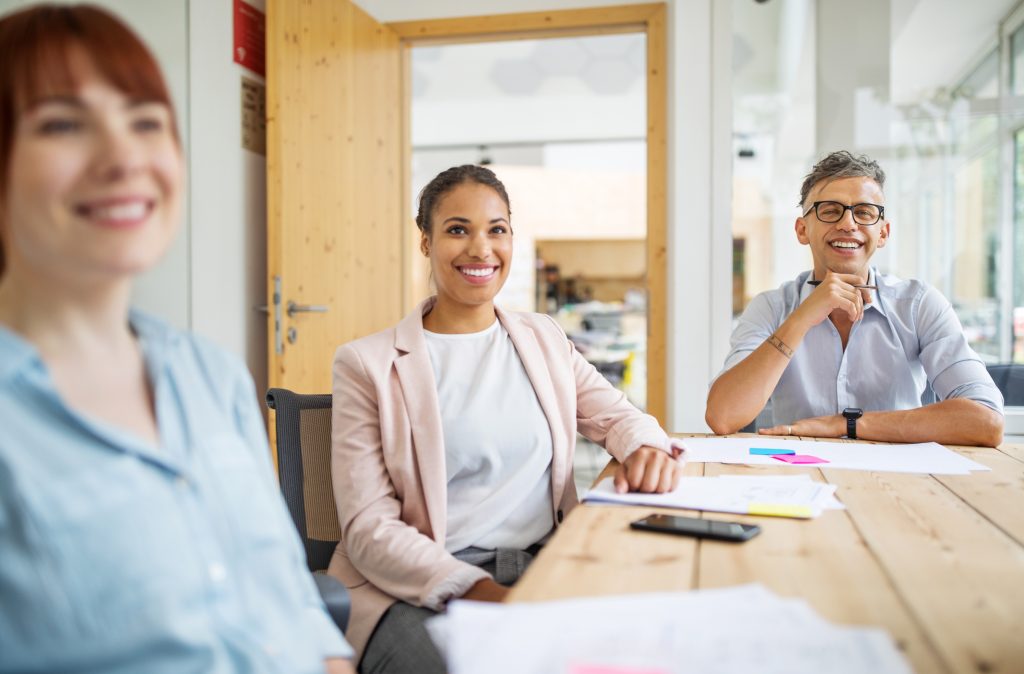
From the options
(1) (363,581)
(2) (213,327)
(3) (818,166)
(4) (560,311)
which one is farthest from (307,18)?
(4) (560,311)

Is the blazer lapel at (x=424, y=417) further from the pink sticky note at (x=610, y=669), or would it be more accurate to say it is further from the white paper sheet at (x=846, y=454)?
the pink sticky note at (x=610, y=669)

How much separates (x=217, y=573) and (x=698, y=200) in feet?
10.3

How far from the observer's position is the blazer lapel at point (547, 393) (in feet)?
5.27

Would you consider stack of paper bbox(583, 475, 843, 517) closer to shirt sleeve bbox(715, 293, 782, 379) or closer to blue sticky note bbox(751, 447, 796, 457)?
blue sticky note bbox(751, 447, 796, 457)

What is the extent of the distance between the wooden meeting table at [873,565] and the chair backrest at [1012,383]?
2.02 meters

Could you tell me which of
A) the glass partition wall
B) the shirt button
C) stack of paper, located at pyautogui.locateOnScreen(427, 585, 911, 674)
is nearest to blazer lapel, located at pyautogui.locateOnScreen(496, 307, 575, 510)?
stack of paper, located at pyautogui.locateOnScreen(427, 585, 911, 674)

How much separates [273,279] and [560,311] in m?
6.49

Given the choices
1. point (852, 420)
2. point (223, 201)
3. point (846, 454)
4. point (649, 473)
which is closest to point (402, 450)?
point (649, 473)

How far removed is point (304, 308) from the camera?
3.28 m

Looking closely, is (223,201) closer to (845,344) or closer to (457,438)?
(457,438)

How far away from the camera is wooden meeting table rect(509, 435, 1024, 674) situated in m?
0.79

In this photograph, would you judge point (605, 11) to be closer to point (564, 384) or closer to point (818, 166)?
point (818, 166)

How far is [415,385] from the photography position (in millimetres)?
1528

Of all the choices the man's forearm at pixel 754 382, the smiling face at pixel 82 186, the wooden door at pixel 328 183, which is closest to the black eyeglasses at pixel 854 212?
the man's forearm at pixel 754 382
